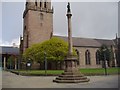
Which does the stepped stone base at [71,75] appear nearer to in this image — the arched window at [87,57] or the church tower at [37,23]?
the church tower at [37,23]

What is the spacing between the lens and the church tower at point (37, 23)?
57250mm

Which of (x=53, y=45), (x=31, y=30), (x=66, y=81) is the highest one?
(x=31, y=30)

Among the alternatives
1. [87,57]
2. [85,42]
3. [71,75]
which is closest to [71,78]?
[71,75]

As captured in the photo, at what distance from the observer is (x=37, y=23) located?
58344 mm

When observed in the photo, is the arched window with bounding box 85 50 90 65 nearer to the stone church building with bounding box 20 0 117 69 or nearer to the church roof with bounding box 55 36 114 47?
the stone church building with bounding box 20 0 117 69

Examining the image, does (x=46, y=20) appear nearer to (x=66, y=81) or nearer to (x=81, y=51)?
(x=81, y=51)

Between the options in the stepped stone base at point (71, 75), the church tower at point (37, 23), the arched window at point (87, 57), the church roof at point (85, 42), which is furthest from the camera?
the arched window at point (87, 57)

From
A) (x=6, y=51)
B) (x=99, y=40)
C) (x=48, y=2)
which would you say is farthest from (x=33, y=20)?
(x=6, y=51)

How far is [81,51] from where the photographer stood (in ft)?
216

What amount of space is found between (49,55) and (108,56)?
2550cm

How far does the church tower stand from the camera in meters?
57.2

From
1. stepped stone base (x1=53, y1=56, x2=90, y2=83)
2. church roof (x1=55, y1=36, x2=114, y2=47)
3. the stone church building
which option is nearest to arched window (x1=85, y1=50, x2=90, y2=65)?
the stone church building

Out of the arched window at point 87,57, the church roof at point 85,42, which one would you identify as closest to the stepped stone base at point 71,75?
the church roof at point 85,42

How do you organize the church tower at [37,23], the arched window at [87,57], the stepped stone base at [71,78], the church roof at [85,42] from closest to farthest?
the stepped stone base at [71,78] < the church tower at [37,23] < the church roof at [85,42] < the arched window at [87,57]
